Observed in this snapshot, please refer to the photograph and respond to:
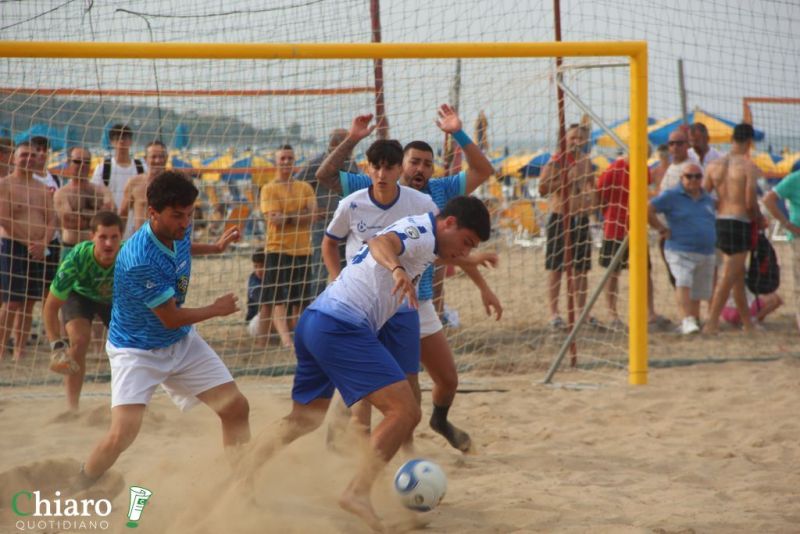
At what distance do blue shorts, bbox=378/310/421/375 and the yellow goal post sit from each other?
7.77 feet

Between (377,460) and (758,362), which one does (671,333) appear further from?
(377,460)

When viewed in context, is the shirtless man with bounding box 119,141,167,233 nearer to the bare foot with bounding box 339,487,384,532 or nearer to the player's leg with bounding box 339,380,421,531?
the player's leg with bounding box 339,380,421,531

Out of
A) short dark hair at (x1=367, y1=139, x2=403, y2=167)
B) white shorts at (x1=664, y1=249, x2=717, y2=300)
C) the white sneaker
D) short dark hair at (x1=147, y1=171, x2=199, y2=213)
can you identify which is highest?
short dark hair at (x1=367, y1=139, x2=403, y2=167)

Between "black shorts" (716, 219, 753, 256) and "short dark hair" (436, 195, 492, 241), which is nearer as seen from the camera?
"short dark hair" (436, 195, 492, 241)

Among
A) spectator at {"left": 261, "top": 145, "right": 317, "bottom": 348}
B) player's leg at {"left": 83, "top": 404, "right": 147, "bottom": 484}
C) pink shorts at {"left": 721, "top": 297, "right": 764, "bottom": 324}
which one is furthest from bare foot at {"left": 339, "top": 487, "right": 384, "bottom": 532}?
pink shorts at {"left": 721, "top": 297, "right": 764, "bottom": 324}

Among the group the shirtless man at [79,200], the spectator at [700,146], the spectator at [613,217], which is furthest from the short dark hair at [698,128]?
the shirtless man at [79,200]

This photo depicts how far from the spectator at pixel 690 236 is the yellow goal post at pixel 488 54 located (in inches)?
106

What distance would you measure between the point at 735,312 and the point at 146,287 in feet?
25.3

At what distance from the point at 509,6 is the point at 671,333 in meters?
4.26

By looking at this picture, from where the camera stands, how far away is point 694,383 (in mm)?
7676

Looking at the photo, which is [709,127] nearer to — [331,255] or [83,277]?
[331,255]

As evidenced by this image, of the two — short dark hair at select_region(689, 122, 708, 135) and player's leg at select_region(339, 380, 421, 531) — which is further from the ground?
short dark hair at select_region(689, 122, 708, 135)

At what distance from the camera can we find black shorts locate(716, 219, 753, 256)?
9.68m

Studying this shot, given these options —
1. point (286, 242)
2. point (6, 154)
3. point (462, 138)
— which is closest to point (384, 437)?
point (462, 138)
